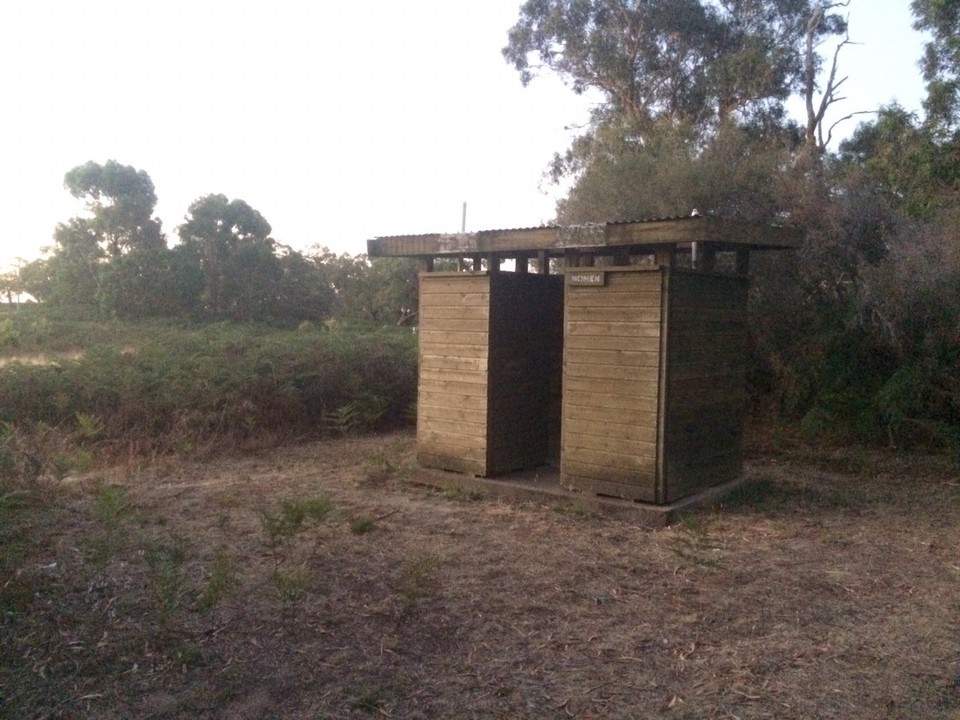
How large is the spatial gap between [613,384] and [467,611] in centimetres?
326

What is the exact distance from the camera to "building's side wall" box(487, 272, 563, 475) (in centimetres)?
897

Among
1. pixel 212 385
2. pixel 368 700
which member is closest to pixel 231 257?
pixel 212 385

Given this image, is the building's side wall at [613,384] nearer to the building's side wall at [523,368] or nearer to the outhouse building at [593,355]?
the outhouse building at [593,355]

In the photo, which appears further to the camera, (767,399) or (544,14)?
(544,14)

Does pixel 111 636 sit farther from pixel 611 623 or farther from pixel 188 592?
pixel 611 623

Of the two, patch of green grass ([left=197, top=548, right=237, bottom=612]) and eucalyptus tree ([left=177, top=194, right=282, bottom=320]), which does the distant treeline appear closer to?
patch of green grass ([left=197, top=548, right=237, bottom=612])

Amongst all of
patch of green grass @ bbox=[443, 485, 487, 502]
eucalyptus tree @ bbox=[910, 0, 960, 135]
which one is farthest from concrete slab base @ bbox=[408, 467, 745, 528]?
eucalyptus tree @ bbox=[910, 0, 960, 135]

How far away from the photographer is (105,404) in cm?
1118

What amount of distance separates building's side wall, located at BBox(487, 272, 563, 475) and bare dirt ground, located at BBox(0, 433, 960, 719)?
1013 mm

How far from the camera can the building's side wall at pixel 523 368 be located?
8.97m

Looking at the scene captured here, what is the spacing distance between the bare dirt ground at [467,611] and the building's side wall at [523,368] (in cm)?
101

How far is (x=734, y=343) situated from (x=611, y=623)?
4.44 m

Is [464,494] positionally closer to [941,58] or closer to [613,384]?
[613,384]

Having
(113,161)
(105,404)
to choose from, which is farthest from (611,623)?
(113,161)
